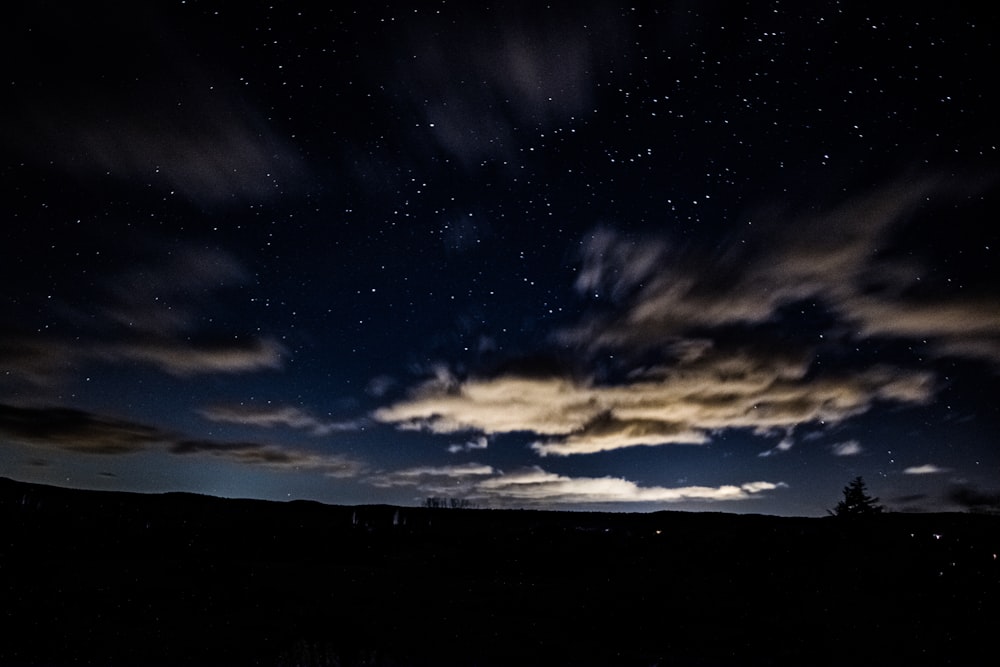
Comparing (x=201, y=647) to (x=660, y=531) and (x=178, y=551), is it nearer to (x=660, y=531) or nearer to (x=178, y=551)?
(x=178, y=551)

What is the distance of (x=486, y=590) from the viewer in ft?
10.4

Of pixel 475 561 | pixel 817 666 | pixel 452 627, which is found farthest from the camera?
pixel 475 561

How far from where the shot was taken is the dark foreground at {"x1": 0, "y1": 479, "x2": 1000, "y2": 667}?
294 cm

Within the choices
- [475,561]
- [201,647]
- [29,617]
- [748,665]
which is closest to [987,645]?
[748,665]

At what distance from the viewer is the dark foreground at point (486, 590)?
116 inches

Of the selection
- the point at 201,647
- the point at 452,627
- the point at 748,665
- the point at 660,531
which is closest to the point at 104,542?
the point at 201,647

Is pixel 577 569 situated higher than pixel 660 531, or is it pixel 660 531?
pixel 660 531

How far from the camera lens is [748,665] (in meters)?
2.89

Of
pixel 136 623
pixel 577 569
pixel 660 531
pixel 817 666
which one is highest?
pixel 660 531

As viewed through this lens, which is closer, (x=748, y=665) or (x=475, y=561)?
(x=748, y=665)

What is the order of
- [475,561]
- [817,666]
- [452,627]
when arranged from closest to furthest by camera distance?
[817,666] → [452,627] → [475,561]

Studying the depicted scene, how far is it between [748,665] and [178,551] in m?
3.23

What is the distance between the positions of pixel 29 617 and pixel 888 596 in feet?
15.2

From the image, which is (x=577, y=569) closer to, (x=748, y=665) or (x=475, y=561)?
(x=475, y=561)
